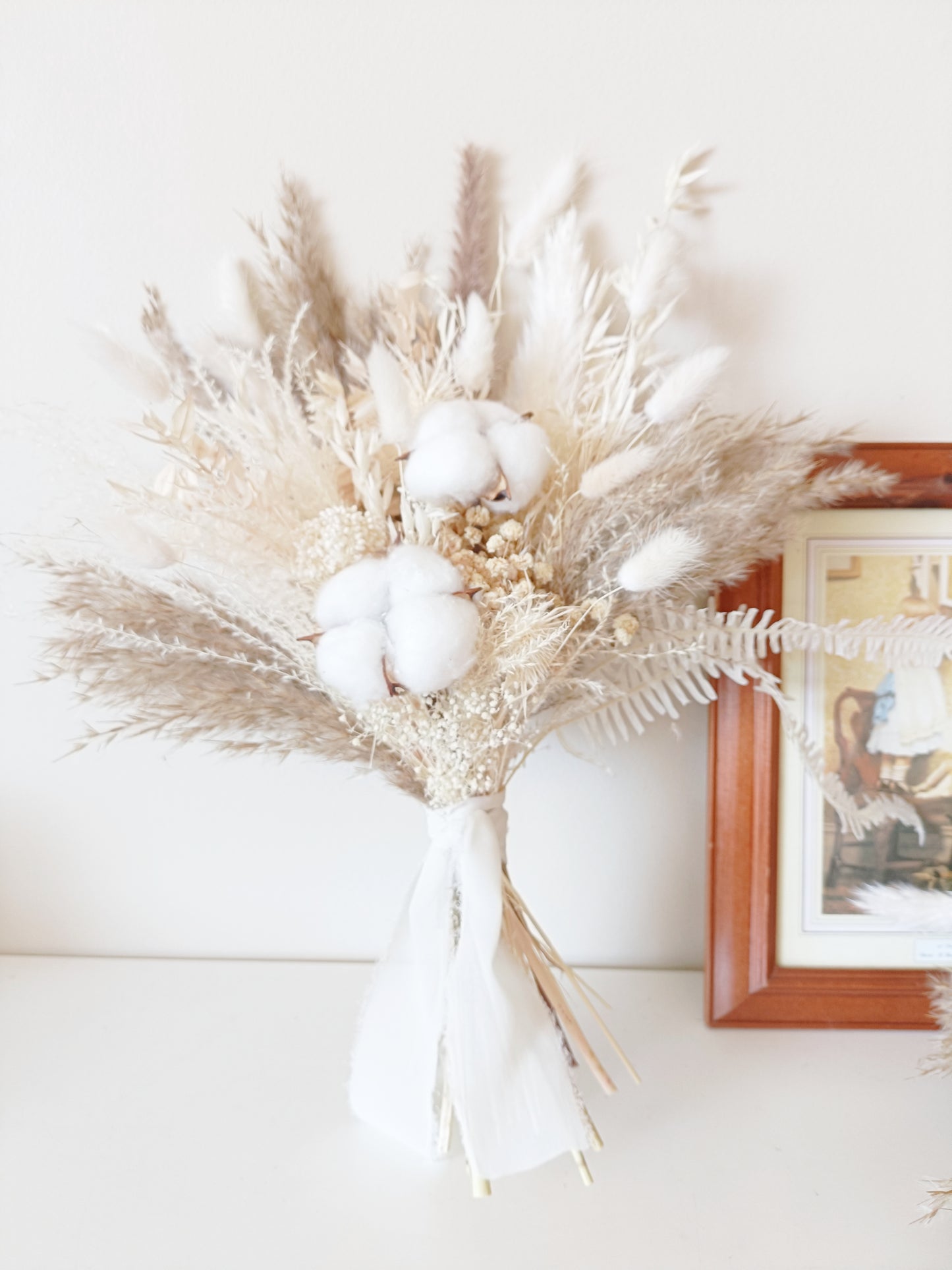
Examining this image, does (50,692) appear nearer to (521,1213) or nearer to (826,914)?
(521,1213)

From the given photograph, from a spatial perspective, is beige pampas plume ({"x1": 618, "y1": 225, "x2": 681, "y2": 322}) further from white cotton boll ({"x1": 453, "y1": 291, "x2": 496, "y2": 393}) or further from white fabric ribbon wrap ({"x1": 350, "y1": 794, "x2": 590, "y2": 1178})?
white fabric ribbon wrap ({"x1": 350, "y1": 794, "x2": 590, "y2": 1178})

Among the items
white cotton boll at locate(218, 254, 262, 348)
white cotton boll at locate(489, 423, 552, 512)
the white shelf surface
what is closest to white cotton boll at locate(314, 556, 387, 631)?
white cotton boll at locate(489, 423, 552, 512)

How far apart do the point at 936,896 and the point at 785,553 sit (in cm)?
35

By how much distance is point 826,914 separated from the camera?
889 mm

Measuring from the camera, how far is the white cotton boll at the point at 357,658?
61 centimetres

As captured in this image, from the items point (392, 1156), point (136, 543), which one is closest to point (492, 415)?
point (136, 543)

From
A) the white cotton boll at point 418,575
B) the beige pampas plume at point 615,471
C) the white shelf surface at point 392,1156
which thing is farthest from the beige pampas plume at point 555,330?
the white shelf surface at point 392,1156

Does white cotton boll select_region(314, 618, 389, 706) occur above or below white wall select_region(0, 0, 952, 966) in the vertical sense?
below

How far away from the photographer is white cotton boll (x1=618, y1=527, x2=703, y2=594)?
2.05 ft

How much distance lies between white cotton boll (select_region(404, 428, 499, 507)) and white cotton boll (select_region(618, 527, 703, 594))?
12cm

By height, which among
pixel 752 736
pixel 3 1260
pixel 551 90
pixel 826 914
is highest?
pixel 551 90

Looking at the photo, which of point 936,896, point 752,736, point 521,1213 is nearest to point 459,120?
point 752,736

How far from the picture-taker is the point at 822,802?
885mm

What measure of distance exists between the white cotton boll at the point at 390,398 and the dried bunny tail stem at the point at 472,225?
0.78 feet
